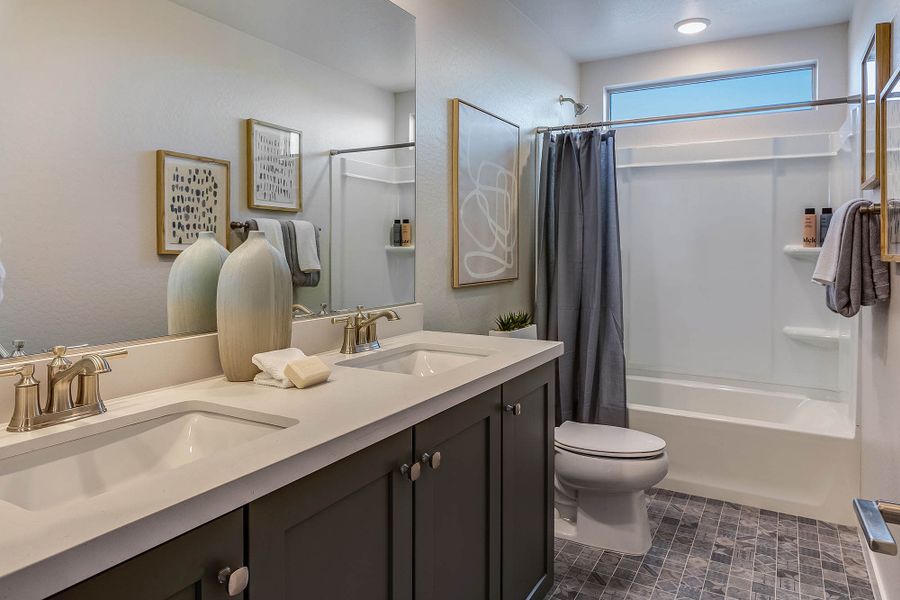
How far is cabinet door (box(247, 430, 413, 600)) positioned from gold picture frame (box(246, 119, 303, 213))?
2.56 ft

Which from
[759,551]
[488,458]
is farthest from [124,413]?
[759,551]

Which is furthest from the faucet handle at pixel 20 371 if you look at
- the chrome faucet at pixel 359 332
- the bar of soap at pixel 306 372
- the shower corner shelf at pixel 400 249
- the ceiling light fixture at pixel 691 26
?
the ceiling light fixture at pixel 691 26

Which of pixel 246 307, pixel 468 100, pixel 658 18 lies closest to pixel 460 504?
pixel 246 307

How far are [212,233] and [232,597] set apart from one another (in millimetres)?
883

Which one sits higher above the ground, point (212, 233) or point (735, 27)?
point (735, 27)

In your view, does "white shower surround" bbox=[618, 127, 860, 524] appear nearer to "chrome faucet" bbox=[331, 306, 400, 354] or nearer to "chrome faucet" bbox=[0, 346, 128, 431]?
"chrome faucet" bbox=[331, 306, 400, 354]

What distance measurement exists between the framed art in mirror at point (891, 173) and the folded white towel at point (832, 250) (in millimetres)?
239

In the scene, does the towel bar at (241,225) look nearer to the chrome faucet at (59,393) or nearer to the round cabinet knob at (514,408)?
the chrome faucet at (59,393)

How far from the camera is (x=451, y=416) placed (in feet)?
4.49

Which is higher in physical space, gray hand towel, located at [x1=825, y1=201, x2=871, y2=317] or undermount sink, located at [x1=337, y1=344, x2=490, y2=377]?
gray hand towel, located at [x1=825, y1=201, x2=871, y2=317]

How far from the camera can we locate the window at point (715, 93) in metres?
3.46

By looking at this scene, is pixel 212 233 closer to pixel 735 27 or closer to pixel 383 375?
pixel 383 375

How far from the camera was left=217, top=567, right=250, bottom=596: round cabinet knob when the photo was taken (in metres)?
0.79

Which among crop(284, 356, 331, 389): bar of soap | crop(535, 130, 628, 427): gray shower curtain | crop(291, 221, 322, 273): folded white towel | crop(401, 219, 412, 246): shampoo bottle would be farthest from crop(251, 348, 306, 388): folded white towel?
crop(535, 130, 628, 427): gray shower curtain
